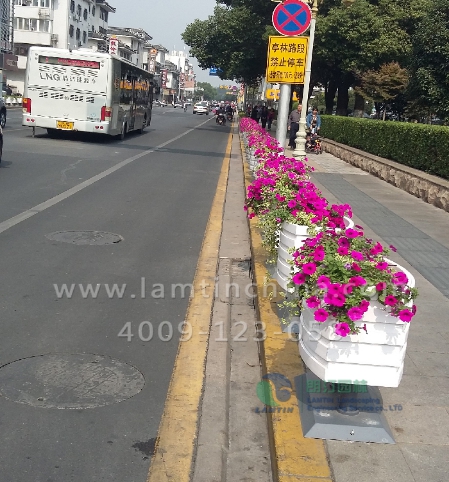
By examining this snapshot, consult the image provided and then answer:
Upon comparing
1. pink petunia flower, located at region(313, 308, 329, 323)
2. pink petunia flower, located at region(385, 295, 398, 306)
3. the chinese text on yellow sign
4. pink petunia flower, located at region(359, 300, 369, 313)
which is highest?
the chinese text on yellow sign

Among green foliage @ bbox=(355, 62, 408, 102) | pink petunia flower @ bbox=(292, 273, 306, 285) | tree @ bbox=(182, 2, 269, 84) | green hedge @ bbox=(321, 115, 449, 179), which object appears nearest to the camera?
pink petunia flower @ bbox=(292, 273, 306, 285)

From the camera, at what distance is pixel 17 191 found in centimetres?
1220

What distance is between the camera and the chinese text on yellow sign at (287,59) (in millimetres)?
12445

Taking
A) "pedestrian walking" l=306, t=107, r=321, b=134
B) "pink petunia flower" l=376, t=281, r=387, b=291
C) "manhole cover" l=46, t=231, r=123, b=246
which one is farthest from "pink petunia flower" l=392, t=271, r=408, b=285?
"pedestrian walking" l=306, t=107, r=321, b=134

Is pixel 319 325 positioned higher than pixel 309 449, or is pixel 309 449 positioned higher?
pixel 319 325

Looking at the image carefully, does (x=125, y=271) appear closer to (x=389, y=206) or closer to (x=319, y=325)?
(x=319, y=325)

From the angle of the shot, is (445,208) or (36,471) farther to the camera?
(445,208)

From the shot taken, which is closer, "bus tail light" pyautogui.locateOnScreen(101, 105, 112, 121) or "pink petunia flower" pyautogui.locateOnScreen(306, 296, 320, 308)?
"pink petunia flower" pyautogui.locateOnScreen(306, 296, 320, 308)

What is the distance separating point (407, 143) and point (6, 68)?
62.9 m

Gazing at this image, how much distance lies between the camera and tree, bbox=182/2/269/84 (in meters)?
40.7

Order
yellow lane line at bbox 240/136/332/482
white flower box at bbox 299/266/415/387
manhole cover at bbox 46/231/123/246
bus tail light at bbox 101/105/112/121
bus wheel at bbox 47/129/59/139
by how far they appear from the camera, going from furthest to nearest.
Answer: bus wheel at bbox 47/129/59/139 < bus tail light at bbox 101/105/112/121 < manhole cover at bbox 46/231/123/246 < white flower box at bbox 299/266/415/387 < yellow lane line at bbox 240/136/332/482

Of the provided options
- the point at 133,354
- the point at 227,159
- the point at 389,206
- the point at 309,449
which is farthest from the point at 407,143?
the point at 309,449

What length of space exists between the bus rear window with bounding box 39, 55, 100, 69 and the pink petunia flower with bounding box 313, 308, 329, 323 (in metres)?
21.8

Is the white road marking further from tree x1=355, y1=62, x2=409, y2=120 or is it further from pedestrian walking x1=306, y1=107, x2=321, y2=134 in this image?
tree x1=355, y1=62, x2=409, y2=120
